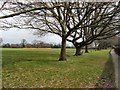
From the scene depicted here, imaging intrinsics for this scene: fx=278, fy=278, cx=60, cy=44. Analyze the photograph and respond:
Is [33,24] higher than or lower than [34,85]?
higher

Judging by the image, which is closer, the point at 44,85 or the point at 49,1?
the point at 44,85

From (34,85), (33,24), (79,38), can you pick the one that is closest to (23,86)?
(34,85)

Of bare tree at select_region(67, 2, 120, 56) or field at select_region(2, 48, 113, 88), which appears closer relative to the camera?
field at select_region(2, 48, 113, 88)

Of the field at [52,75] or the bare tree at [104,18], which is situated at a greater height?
Answer: the bare tree at [104,18]

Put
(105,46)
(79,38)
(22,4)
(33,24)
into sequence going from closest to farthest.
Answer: (22,4)
(33,24)
(79,38)
(105,46)

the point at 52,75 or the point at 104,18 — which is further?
the point at 104,18

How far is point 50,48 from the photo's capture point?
6247cm

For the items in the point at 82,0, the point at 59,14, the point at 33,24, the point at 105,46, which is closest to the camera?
the point at 82,0

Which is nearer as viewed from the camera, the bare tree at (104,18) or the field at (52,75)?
the field at (52,75)

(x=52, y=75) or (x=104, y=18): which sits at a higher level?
(x=104, y=18)

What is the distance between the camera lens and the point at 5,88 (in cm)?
1038

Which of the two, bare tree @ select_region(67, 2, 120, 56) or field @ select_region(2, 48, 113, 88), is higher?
bare tree @ select_region(67, 2, 120, 56)

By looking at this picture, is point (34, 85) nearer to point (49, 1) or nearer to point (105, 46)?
point (49, 1)

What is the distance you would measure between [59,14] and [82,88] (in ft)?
51.7
